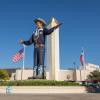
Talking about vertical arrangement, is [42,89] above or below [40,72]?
below

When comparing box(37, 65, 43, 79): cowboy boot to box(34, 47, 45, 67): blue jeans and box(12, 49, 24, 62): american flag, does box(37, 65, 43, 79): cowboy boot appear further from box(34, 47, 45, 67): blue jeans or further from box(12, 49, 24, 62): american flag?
box(12, 49, 24, 62): american flag

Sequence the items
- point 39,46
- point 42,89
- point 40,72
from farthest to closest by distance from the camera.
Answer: point 39,46 < point 40,72 < point 42,89

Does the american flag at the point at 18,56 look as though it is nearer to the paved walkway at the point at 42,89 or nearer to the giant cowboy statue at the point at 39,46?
the giant cowboy statue at the point at 39,46

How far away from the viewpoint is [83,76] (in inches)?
3346

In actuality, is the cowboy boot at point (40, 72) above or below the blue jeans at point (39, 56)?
below

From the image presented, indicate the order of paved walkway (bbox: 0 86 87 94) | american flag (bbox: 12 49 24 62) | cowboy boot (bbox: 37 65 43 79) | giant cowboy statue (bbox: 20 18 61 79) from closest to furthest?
paved walkway (bbox: 0 86 87 94), cowboy boot (bbox: 37 65 43 79), giant cowboy statue (bbox: 20 18 61 79), american flag (bbox: 12 49 24 62)

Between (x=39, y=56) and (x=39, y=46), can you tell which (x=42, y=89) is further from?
(x=39, y=46)

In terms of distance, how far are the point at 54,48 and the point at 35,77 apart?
922 inches

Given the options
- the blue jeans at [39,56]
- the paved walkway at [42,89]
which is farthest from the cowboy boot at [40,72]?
the paved walkway at [42,89]

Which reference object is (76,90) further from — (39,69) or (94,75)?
(94,75)

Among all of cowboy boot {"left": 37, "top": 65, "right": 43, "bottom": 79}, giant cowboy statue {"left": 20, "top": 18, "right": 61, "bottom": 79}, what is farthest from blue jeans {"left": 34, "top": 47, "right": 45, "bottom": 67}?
cowboy boot {"left": 37, "top": 65, "right": 43, "bottom": 79}

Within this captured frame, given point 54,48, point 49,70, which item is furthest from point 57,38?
point 49,70

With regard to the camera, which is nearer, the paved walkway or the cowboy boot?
the paved walkway

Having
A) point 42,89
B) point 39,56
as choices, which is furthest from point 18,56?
point 42,89
